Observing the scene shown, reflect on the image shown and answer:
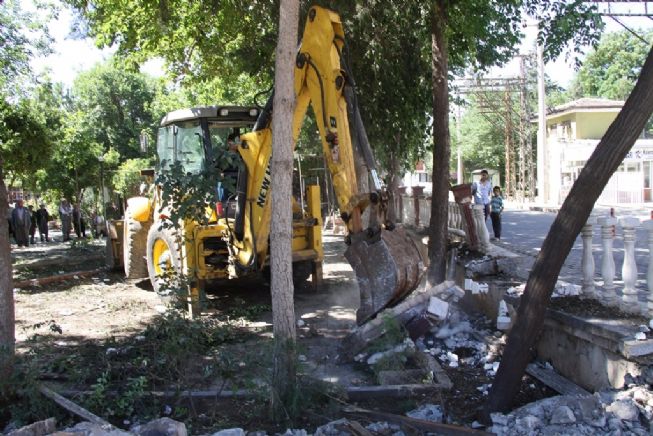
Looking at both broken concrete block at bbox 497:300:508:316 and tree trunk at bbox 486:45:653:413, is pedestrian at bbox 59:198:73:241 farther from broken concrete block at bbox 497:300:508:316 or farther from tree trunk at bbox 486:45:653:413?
tree trunk at bbox 486:45:653:413

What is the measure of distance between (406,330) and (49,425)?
3.62 metres

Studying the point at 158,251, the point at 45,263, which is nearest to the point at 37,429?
the point at 158,251

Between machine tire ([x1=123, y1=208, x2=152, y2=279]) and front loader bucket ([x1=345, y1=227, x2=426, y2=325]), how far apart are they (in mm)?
6363

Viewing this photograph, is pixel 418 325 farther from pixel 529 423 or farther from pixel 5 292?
pixel 5 292

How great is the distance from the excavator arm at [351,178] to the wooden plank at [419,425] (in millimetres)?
1720

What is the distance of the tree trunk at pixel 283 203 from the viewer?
485 centimetres

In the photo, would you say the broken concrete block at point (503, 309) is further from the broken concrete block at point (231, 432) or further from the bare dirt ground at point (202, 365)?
the broken concrete block at point (231, 432)

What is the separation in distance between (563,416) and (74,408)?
3.72m

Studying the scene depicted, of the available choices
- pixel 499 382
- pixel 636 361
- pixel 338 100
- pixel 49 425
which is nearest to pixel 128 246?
pixel 338 100

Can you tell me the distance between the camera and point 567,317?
17.5 feet

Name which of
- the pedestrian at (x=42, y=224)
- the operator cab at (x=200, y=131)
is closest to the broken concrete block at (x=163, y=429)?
the operator cab at (x=200, y=131)

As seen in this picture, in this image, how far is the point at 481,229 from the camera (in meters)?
9.68

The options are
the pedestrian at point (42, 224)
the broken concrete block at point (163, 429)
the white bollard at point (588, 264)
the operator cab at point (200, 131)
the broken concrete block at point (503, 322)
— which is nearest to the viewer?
the broken concrete block at point (163, 429)

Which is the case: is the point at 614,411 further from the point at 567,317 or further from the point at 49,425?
the point at 49,425
